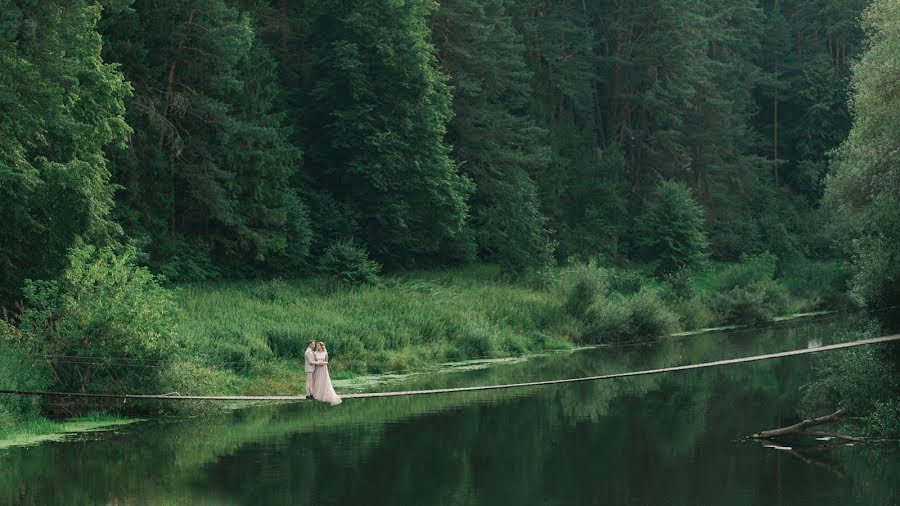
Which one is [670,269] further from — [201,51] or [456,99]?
[201,51]

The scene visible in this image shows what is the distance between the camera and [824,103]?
260ft

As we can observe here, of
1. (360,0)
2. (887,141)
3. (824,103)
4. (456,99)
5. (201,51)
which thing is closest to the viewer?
(887,141)

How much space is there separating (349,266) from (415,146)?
6.79m

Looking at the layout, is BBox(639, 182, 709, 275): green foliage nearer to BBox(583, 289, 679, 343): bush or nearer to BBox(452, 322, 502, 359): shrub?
BBox(583, 289, 679, 343): bush

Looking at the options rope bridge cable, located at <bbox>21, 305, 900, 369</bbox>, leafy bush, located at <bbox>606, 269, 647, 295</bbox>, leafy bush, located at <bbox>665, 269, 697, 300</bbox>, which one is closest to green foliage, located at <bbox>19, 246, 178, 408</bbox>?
rope bridge cable, located at <bbox>21, 305, 900, 369</bbox>

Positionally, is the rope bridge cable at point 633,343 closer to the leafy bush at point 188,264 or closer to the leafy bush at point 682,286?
the leafy bush at point 682,286

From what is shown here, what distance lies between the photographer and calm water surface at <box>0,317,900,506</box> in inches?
906

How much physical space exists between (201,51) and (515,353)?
13544 millimetres

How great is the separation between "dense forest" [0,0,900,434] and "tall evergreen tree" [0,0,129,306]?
58 mm

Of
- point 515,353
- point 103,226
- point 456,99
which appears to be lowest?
point 515,353

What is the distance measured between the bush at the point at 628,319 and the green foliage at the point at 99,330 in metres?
21.3

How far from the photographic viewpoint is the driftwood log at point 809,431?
26.5 m

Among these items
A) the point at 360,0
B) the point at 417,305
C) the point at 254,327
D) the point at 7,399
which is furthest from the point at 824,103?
the point at 7,399

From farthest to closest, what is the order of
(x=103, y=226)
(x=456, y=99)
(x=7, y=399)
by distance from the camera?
1. (x=456, y=99)
2. (x=103, y=226)
3. (x=7, y=399)
